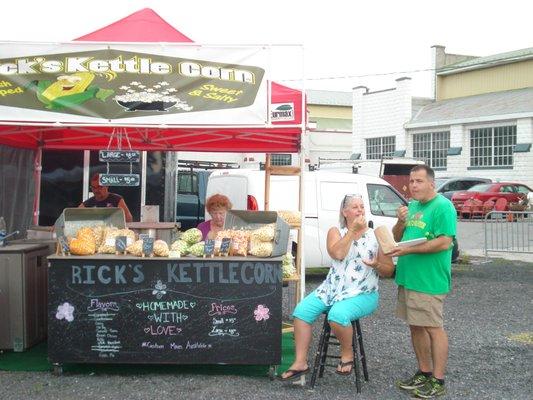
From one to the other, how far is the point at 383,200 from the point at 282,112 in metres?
5.70

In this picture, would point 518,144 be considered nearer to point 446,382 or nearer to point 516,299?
point 516,299

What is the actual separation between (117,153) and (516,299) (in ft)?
20.4

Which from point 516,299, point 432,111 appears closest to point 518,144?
point 432,111

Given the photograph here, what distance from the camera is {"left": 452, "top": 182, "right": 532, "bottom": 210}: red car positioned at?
2402 cm

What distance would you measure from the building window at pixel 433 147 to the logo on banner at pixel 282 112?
27.8m

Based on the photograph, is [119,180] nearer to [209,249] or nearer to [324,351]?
[209,249]

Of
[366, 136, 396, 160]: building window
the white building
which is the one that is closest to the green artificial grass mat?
the white building

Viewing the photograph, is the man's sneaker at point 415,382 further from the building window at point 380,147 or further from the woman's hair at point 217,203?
the building window at point 380,147

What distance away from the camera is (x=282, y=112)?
19.0ft

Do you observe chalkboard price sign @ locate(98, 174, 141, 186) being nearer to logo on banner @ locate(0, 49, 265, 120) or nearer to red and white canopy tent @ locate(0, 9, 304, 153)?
red and white canopy tent @ locate(0, 9, 304, 153)

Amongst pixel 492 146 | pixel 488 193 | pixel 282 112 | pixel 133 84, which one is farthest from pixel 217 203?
pixel 492 146

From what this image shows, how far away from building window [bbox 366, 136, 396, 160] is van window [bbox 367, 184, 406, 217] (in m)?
24.6

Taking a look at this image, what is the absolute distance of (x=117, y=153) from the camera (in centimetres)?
626

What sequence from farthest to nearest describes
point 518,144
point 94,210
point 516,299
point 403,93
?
point 403,93
point 518,144
point 516,299
point 94,210
